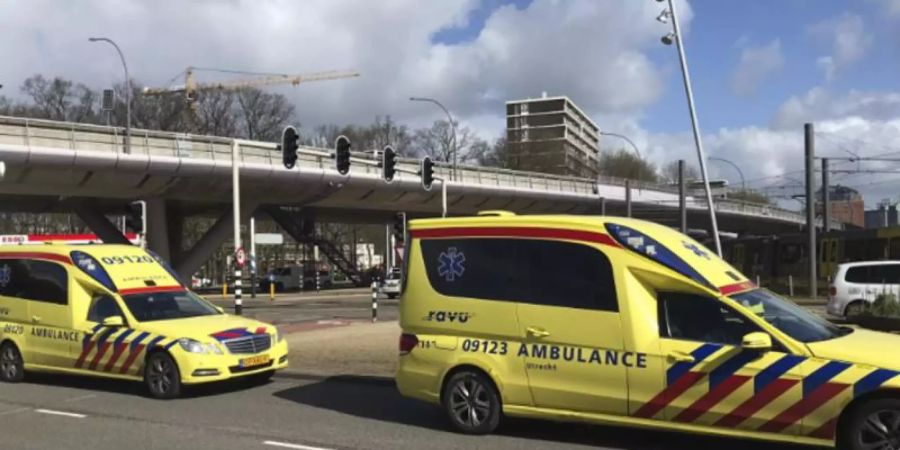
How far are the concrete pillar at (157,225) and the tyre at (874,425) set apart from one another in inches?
1738

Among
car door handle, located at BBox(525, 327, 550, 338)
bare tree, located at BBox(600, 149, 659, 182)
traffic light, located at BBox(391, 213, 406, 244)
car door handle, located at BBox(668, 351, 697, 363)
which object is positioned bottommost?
car door handle, located at BBox(668, 351, 697, 363)

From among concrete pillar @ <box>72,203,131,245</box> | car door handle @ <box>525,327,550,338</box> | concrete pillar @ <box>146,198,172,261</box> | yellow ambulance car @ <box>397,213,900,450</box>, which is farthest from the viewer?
concrete pillar @ <box>72,203,131,245</box>

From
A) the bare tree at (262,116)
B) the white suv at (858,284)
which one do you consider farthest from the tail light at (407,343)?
the bare tree at (262,116)

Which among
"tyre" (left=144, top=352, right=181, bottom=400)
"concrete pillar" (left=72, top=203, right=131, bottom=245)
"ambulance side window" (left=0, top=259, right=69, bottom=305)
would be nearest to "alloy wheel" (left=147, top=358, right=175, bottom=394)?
"tyre" (left=144, top=352, right=181, bottom=400)

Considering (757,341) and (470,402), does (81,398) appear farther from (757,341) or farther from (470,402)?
(757,341)

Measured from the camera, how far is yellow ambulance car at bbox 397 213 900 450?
6.64 m

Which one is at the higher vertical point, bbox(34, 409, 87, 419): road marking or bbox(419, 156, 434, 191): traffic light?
bbox(419, 156, 434, 191): traffic light

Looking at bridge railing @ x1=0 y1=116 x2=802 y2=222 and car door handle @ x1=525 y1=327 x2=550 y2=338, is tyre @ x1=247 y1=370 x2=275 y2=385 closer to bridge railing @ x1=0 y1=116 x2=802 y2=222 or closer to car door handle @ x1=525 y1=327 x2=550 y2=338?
car door handle @ x1=525 y1=327 x2=550 y2=338

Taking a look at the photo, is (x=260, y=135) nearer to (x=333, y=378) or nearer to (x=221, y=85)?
(x=221, y=85)

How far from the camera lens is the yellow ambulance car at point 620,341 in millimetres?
6645

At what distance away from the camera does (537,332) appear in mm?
7902

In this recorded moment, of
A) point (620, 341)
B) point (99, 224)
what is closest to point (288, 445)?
point (620, 341)

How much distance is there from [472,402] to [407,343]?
97cm

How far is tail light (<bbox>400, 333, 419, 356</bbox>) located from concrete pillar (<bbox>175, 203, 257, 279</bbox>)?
146ft
